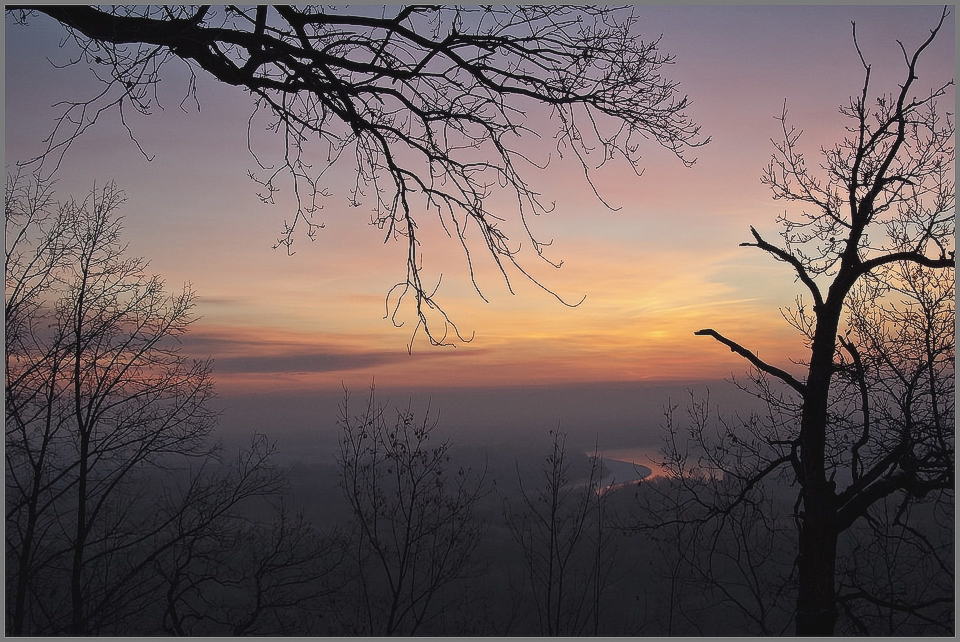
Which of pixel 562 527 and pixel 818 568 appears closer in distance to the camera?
pixel 818 568

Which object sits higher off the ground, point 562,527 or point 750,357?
point 750,357

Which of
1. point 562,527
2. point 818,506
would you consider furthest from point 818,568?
point 562,527

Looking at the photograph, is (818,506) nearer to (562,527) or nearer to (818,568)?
(818,568)

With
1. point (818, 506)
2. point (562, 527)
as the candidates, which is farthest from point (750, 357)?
point (562, 527)

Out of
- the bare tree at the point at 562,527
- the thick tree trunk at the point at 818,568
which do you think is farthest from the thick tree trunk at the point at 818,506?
the bare tree at the point at 562,527

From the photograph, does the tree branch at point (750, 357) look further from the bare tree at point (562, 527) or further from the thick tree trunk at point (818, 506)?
the bare tree at point (562, 527)

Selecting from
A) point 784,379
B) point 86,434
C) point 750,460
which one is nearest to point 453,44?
point 784,379

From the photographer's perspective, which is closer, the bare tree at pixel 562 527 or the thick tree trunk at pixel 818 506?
the thick tree trunk at pixel 818 506

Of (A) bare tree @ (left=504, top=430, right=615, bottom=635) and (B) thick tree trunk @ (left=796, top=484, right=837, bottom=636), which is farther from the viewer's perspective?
(A) bare tree @ (left=504, top=430, right=615, bottom=635)

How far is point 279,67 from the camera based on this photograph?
14.0 ft

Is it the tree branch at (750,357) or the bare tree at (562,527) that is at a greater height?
the tree branch at (750,357)

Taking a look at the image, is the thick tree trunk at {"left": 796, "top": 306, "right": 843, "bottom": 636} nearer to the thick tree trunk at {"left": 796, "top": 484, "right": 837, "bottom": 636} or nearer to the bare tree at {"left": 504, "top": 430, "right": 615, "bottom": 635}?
the thick tree trunk at {"left": 796, "top": 484, "right": 837, "bottom": 636}

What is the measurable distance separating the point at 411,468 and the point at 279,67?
620cm

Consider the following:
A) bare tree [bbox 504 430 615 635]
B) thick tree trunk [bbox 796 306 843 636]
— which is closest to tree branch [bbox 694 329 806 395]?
thick tree trunk [bbox 796 306 843 636]
